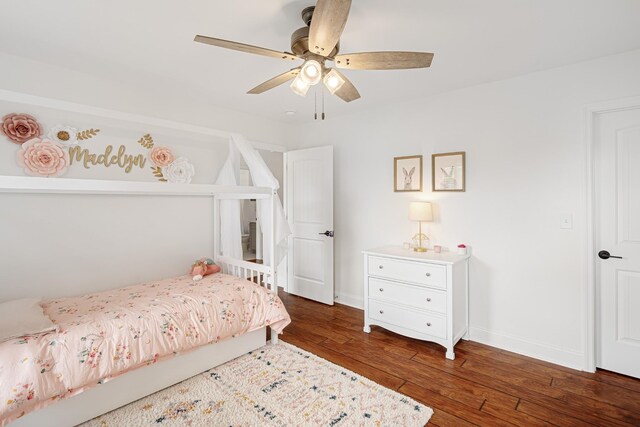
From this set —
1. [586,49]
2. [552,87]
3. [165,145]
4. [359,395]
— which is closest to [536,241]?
[552,87]

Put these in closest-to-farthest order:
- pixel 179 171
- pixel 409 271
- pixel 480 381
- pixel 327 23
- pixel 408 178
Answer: pixel 327 23 → pixel 480 381 → pixel 409 271 → pixel 179 171 → pixel 408 178

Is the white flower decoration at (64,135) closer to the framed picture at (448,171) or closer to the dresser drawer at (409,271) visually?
the dresser drawer at (409,271)

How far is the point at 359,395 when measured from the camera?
224 cm

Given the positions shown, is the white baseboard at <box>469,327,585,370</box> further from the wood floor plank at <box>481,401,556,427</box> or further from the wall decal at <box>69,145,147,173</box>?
the wall decal at <box>69,145,147,173</box>

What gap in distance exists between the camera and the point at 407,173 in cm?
355

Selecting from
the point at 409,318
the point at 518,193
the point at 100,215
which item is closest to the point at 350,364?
the point at 409,318

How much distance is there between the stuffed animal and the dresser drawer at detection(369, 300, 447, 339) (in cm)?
166

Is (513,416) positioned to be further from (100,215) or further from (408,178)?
(100,215)

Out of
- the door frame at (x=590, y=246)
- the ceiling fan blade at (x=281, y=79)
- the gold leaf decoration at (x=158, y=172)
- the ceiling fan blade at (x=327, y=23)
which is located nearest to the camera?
the ceiling fan blade at (x=327, y=23)

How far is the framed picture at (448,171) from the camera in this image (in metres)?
3.18

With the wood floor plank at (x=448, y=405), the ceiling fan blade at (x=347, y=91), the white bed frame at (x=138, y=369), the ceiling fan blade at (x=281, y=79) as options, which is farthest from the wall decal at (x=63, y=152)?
the wood floor plank at (x=448, y=405)

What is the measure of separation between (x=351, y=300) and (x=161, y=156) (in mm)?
2758

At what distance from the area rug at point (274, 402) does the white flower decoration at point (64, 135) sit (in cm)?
214

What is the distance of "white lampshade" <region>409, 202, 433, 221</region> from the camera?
3.22m
